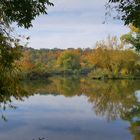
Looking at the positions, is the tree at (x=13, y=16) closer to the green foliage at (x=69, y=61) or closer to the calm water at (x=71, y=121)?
the calm water at (x=71, y=121)

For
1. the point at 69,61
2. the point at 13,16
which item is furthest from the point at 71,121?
the point at 69,61

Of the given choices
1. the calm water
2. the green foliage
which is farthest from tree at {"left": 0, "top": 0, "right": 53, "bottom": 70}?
the green foliage

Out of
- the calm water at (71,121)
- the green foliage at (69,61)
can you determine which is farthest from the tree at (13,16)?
the green foliage at (69,61)

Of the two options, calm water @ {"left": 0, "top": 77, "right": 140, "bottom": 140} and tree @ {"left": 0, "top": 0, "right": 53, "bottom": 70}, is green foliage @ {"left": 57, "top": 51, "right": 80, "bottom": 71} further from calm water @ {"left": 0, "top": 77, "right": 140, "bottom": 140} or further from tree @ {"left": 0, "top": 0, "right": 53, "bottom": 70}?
tree @ {"left": 0, "top": 0, "right": 53, "bottom": 70}

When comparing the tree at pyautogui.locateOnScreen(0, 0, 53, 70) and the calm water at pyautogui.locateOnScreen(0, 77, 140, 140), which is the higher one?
the tree at pyautogui.locateOnScreen(0, 0, 53, 70)

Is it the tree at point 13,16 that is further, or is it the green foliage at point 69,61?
the green foliage at point 69,61

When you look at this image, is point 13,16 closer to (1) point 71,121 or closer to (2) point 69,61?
(1) point 71,121

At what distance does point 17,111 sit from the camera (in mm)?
17312

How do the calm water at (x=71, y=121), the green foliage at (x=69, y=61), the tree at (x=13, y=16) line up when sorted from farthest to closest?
1. the green foliage at (x=69, y=61)
2. the calm water at (x=71, y=121)
3. the tree at (x=13, y=16)

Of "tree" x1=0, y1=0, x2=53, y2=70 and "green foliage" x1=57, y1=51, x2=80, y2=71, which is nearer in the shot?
"tree" x1=0, y1=0, x2=53, y2=70

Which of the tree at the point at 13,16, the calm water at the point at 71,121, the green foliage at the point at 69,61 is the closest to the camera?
the tree at the point at 13,16

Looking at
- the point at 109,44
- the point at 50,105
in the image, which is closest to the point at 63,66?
the point at 109,44

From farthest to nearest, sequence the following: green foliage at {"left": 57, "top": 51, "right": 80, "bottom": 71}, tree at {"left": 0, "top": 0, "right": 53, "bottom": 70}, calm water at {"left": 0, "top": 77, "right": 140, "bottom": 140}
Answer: green foliage at {"left": 57, "top": 51, "right": 80, "bottom": 71} → calm water at {"left": 0, "top": 77, "right": 140, "bottom": 140} → tree at {"left": 0, "top": 0, "right": 53, "bottom": 70}

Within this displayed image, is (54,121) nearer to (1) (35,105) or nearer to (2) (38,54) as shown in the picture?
(1) (35,105)
